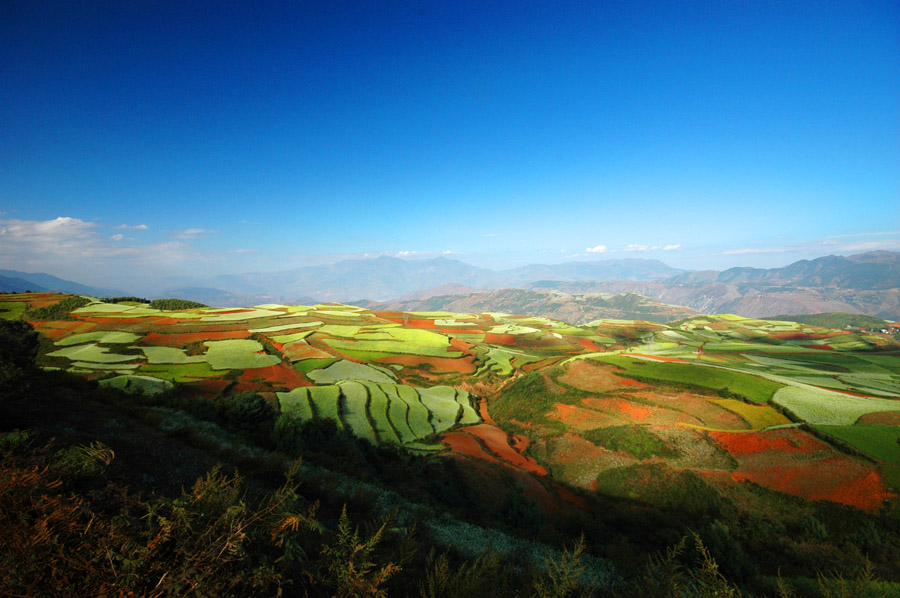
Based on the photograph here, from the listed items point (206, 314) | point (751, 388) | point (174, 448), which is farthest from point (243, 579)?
point (206, 314)

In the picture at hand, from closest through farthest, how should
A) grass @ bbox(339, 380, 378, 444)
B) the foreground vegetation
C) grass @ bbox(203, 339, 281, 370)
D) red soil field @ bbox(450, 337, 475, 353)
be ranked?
the foreground vegetation
grass @ bbox(339, 380, 378, 444)
grass @ bbox(203, 339, 281, 370)
red soil field @ bbox(450, 337, 475, 353)

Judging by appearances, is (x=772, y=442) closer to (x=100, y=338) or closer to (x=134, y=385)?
(x=134, y=385)

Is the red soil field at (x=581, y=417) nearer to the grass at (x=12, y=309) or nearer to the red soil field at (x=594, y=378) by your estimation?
the red soil field at (x=594, y=378)

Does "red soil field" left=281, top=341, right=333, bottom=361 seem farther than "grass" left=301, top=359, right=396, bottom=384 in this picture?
Yes

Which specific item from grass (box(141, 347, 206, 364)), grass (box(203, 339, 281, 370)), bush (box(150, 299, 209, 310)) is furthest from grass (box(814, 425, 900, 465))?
bush (box(150, 299, 209, 310))

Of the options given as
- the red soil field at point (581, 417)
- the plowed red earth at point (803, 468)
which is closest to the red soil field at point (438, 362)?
the red soil field at point (581, 417)

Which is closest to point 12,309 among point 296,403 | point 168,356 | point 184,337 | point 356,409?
point 184,337

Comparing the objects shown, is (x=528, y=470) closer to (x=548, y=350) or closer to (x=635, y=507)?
(x=635, y=507)

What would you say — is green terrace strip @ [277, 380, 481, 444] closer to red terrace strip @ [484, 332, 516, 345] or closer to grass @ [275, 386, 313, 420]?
grass @ [275, 386, 313, 420]
